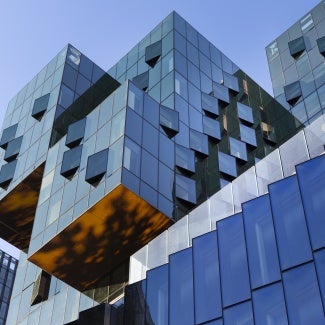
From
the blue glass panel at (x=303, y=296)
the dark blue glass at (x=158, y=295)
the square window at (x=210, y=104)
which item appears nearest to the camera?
the blue glass panel at (x=303, y=296)

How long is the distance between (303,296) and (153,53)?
25771 mm

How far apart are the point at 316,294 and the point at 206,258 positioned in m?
6.49

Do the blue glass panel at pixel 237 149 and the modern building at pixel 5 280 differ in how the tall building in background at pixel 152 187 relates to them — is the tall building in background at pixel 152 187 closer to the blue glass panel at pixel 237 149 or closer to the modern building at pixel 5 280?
the blue glass panel at pixel 237 149

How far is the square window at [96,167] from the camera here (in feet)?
105

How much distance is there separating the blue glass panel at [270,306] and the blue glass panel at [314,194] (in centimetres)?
204

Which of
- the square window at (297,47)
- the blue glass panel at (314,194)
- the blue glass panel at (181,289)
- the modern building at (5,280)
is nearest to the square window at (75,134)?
the blue glass panel at (181,289)

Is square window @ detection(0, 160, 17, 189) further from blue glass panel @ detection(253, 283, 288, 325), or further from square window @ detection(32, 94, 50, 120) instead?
blue glass panel @ detection(253, 283, 288, 325)

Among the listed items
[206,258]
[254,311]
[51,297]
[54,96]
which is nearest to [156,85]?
[54,96]

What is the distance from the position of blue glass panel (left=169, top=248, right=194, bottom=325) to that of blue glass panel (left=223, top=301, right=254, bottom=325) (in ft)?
6.51

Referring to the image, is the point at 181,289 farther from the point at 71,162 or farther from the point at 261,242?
the point at 71,162

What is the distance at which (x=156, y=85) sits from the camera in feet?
133

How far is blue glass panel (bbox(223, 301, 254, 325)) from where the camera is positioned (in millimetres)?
22344

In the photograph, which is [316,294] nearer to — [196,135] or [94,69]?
[196,135]

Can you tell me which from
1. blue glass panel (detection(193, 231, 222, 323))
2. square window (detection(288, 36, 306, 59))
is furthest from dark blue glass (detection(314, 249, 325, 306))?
square window (detection(288, 36, 306, 59))
